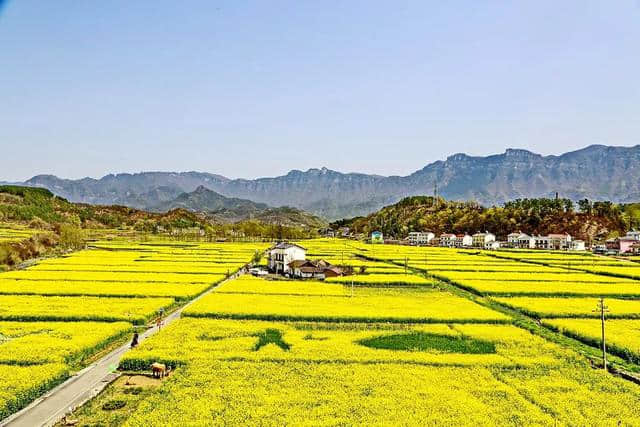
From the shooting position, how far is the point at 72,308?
34.1 m

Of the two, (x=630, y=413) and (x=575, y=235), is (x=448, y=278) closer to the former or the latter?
(x=630, y=413)

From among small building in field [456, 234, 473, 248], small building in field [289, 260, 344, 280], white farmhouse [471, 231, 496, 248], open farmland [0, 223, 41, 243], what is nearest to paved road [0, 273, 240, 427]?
small building in field [289, 260, 344, 280]

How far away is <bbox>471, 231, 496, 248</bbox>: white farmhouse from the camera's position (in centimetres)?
11916

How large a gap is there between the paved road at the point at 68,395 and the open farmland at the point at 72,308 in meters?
0.41

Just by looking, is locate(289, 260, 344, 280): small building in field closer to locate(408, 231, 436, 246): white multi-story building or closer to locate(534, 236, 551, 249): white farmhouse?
locate(534, 236, 551, 249): white farmhouse

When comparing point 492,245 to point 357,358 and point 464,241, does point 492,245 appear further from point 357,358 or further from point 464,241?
point 357,358

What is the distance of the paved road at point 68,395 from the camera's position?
659 inches

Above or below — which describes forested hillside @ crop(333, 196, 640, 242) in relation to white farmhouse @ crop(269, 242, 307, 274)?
above

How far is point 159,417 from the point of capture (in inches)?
648

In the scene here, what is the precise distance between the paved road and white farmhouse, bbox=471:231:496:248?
108 meters

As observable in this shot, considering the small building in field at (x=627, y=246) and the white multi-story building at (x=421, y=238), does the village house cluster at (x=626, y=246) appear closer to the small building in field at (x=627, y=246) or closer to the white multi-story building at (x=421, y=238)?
the small building in field at (x=627, y=246)

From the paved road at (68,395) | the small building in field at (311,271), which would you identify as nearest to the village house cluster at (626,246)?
the small building in field at (311,271)

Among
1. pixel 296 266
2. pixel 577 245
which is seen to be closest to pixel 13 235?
pixel 296 266

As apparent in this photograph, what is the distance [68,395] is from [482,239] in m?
114
